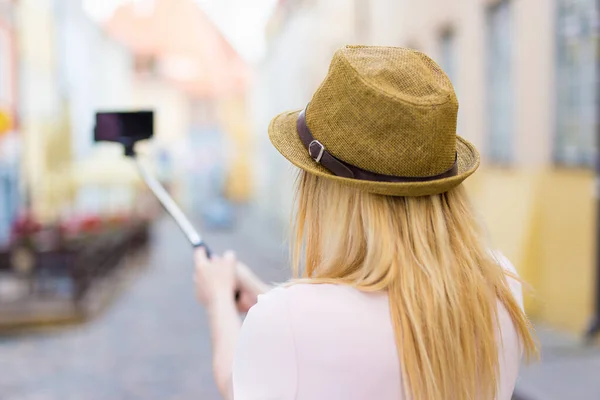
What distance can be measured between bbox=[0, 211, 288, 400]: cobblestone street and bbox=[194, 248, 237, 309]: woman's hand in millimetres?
2612

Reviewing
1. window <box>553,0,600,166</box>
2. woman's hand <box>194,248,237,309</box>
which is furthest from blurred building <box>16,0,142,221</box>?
woman's hand <box>194,248,237,309</box>

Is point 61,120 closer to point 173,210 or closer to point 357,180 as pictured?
point 173,210

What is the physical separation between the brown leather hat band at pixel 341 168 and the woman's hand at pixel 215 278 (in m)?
0.47

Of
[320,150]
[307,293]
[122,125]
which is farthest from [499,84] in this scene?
[307,293]

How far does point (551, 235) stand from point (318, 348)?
790cm

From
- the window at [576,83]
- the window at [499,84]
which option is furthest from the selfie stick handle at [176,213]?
the window at [499,84]

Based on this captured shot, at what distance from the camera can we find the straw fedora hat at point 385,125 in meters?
1.45

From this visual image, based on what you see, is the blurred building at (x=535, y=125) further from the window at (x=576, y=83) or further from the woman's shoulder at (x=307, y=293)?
the woman's shoulder at (x=307, y=293)

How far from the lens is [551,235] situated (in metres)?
8.83

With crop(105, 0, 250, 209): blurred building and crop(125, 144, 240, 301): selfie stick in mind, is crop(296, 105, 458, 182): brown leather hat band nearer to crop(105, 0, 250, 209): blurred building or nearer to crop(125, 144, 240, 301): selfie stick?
crop(125, 144, 240, 301): selfie stick

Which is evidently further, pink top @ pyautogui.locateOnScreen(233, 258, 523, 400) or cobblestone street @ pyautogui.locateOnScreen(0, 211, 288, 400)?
cobblestone street @ pyautogui.locateOnScreen(0, 211, 288, 400)

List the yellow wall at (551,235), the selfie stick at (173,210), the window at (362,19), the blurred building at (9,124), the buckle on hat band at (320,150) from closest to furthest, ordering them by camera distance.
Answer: the buckle on hat band at (320,150), the selfie stick at (173,210), the yellow wall at (551,235), the blurred building at (9,124), the window at (362,19)

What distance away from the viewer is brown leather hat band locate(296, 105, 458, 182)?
147 centimetres

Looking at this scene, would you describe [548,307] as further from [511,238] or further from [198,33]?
[198,33]
